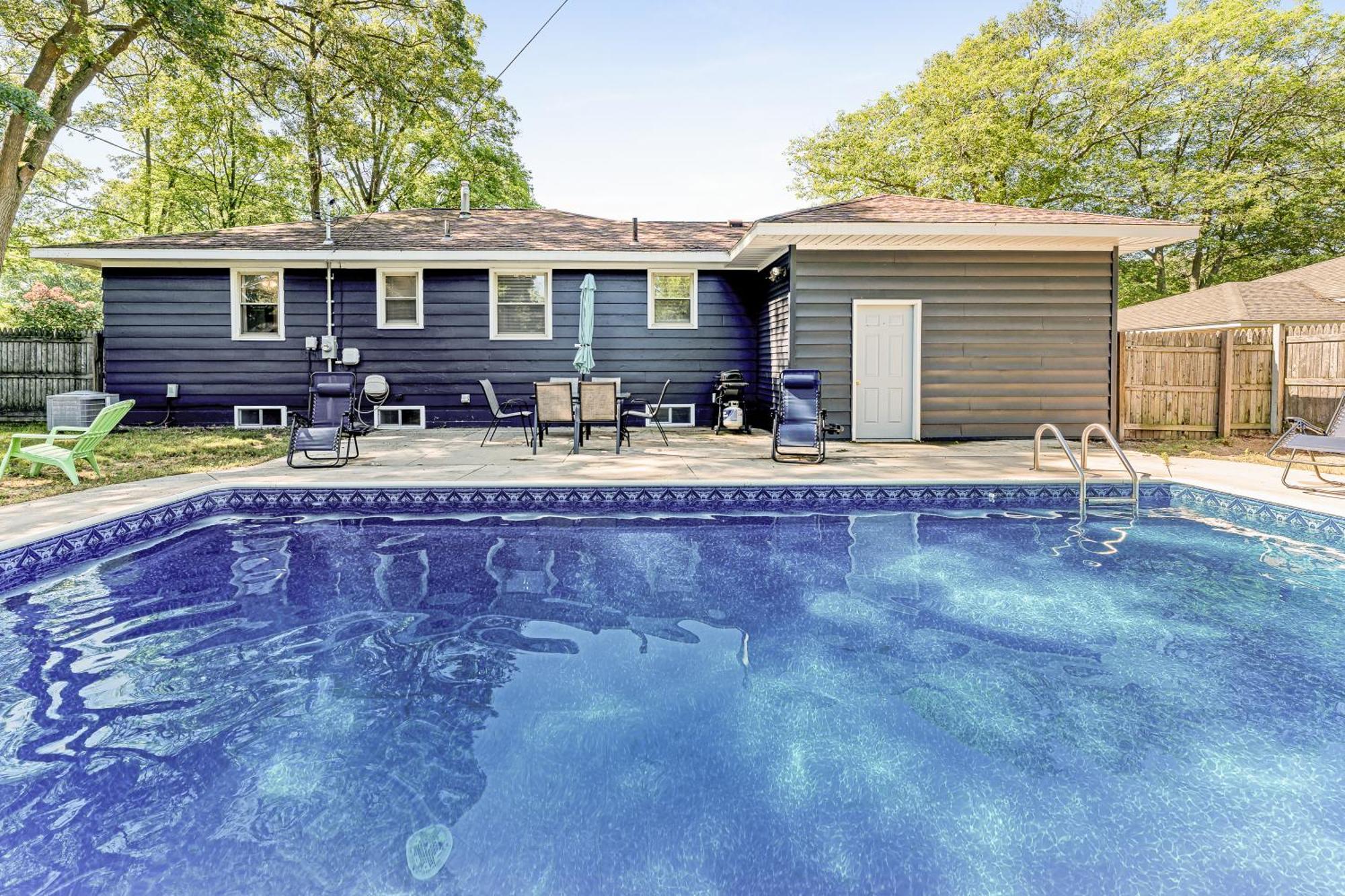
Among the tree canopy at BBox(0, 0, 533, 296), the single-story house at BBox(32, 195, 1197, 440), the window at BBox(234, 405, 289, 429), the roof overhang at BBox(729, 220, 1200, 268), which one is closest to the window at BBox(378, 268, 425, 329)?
the single-story house at BBox(32, 195, 1197, 440)

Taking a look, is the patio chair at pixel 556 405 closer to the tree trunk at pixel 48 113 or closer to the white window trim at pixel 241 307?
the white window trim at pixel 241 307

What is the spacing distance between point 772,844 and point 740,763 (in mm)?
396

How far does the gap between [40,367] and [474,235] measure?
7890 mm

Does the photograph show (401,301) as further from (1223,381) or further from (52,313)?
(1223,381)

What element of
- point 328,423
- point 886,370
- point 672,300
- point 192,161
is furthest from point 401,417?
point 192,161

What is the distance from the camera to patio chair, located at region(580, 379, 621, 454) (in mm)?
7559

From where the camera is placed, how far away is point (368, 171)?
21.2 m

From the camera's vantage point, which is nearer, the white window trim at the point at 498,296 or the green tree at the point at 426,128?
the white window trim at the point at 498,296

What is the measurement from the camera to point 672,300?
1100cm

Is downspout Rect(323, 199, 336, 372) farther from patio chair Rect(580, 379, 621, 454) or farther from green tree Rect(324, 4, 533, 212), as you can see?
green tree Rect(324, 4, 533, 212)

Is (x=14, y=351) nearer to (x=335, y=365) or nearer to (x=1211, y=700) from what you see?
(x=335, y=365)

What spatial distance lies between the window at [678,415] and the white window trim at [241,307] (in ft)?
19.5

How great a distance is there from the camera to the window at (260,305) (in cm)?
1062

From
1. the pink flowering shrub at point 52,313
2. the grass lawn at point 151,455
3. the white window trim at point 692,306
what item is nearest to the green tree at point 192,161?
the pink flowering shrub at point 52,313
